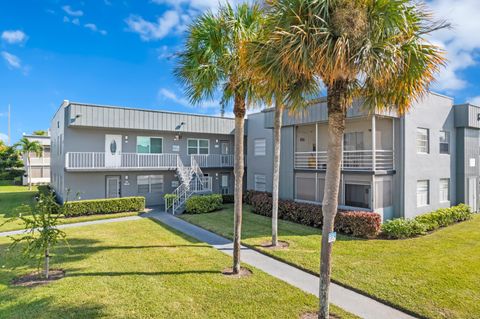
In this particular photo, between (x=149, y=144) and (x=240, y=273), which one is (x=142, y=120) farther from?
(x=240, y=273)

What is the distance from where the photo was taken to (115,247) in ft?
33.7

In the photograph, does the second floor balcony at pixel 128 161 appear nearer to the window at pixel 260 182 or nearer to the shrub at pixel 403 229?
the window at pixel 260 182

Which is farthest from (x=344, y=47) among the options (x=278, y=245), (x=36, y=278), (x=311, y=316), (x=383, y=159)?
(x=383, y=159)

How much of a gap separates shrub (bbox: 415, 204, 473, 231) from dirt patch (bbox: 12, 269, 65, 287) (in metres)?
13.5

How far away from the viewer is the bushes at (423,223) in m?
11.2

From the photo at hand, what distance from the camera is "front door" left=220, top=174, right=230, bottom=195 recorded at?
2361 centimetres

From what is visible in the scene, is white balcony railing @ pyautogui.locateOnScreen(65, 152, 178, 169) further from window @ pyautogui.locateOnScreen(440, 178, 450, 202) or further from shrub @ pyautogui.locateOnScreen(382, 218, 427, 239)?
window @ pyautogui.locateOnScreen(440, 178, 450, 202)

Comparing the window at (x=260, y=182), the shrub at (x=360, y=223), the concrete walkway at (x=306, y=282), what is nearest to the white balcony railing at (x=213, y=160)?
the window at (x=260, y=182)

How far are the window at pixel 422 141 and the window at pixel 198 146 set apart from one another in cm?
1477

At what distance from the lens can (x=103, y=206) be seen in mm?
16766

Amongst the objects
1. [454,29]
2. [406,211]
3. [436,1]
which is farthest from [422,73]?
[406,211]

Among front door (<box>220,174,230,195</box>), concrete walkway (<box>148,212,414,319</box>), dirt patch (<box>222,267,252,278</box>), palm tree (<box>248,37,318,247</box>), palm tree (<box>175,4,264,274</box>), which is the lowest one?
concrete walkway (<box>148,212,414,319</box>)

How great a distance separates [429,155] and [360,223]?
628 cm

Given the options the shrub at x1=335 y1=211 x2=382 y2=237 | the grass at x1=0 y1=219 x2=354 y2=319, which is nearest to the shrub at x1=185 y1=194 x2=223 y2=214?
the grass at x1=0 y1=219 x2=354 y2=319
